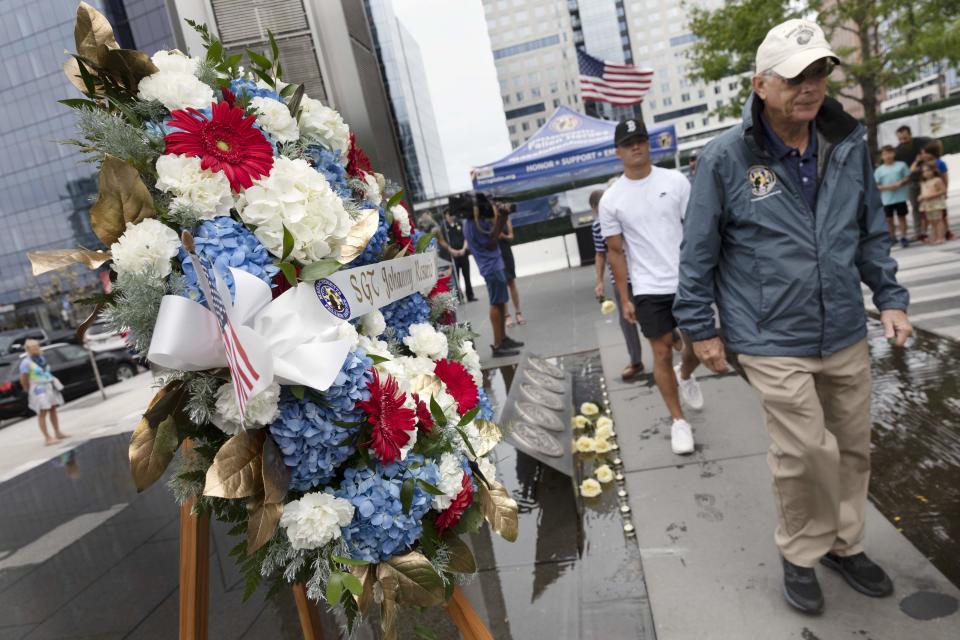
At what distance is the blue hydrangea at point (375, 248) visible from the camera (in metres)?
2.01

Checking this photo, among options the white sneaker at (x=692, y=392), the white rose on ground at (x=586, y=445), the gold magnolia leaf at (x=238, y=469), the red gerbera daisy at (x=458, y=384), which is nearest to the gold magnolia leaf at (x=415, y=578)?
the gold magnolia leaf at (x=238, y=469)

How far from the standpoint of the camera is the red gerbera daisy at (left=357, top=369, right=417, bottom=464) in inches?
63.2

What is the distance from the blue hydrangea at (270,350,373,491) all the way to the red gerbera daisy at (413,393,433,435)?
0.70 feet

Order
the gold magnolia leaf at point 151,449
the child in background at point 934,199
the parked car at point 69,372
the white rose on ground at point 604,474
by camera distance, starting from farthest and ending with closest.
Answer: the parked car at point 69,372 < the child in background at point 934,199 < the white rose on ground at point 604,474 < the gold magnolia leaf at point 151,449

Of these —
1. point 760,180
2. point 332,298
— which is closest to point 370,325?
point 332,298

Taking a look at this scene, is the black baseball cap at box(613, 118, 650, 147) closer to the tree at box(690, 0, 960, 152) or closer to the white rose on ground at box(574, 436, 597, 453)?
the white rose on ground at box(574, 436, 597, 453)

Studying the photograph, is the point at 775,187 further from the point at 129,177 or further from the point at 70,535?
the point at 70,535

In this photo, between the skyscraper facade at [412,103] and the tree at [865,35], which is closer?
the tree at [865,35]

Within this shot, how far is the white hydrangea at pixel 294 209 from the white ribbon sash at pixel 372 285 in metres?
0.09

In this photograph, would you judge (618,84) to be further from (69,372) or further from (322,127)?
(69,372)

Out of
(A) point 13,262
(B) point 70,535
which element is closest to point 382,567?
(B) point 70,535

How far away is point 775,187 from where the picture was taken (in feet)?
7.79

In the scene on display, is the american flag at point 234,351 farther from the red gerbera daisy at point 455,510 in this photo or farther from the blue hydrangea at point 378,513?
the red gerbera daisy at point 455,510

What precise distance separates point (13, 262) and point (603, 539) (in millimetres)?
85017
